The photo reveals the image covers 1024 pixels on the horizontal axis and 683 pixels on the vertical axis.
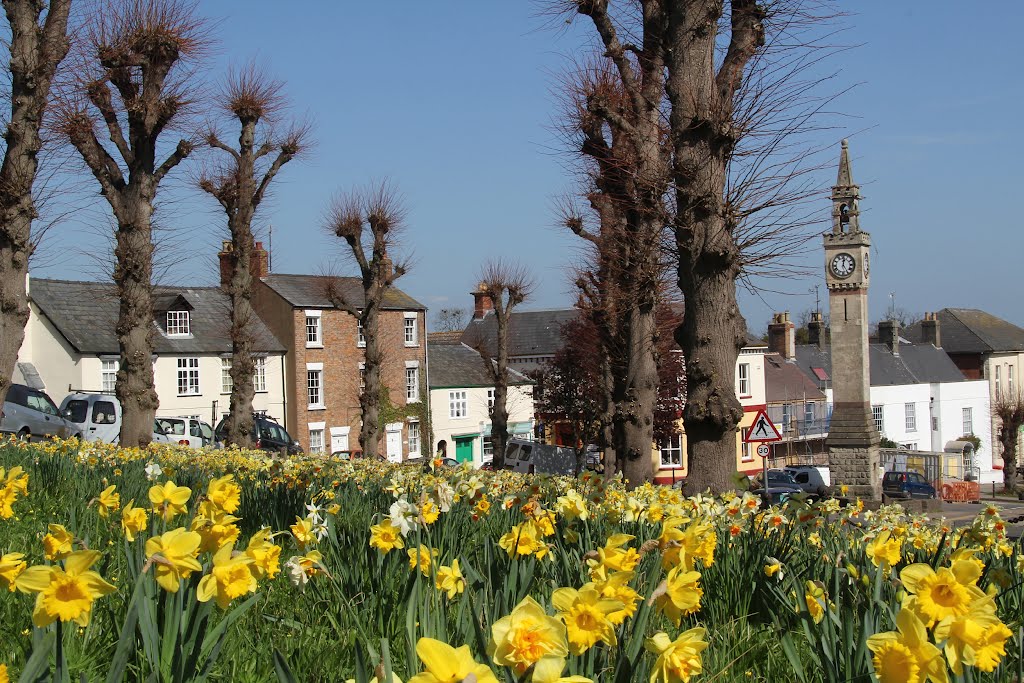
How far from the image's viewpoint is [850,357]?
3950cm

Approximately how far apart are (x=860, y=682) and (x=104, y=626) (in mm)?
2765

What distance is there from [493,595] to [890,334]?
62326mm

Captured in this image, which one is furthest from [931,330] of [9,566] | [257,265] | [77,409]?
[9,566]

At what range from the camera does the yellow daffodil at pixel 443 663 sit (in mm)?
1687

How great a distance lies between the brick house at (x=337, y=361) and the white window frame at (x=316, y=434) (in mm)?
45

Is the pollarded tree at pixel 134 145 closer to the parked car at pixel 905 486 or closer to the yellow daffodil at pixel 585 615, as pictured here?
the yellow daffodil at pixel 585 615

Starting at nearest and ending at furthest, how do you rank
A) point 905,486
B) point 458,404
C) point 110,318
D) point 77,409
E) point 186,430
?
point 77,409 < point 186,430 < point 905,486 < point 110,318 < point 458,404

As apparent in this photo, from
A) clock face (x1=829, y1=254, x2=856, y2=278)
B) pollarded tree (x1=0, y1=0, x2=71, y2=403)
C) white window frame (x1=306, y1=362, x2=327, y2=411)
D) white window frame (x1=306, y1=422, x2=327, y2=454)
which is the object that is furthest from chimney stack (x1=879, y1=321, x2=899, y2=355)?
pollarded tree (x1=0, y1=0, x2=71, y2=403)

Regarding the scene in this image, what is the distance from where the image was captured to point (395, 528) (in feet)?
13.6

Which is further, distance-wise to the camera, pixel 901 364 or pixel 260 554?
pixel 901 364

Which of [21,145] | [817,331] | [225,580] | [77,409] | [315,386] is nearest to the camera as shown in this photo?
[225,580]

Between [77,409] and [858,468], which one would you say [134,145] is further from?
[858,468]

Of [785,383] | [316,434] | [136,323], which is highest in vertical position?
[136,323]

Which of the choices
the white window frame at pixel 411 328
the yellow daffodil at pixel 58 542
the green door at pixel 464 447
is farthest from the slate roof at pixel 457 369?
the yellow daffodil at pixel 58 542
